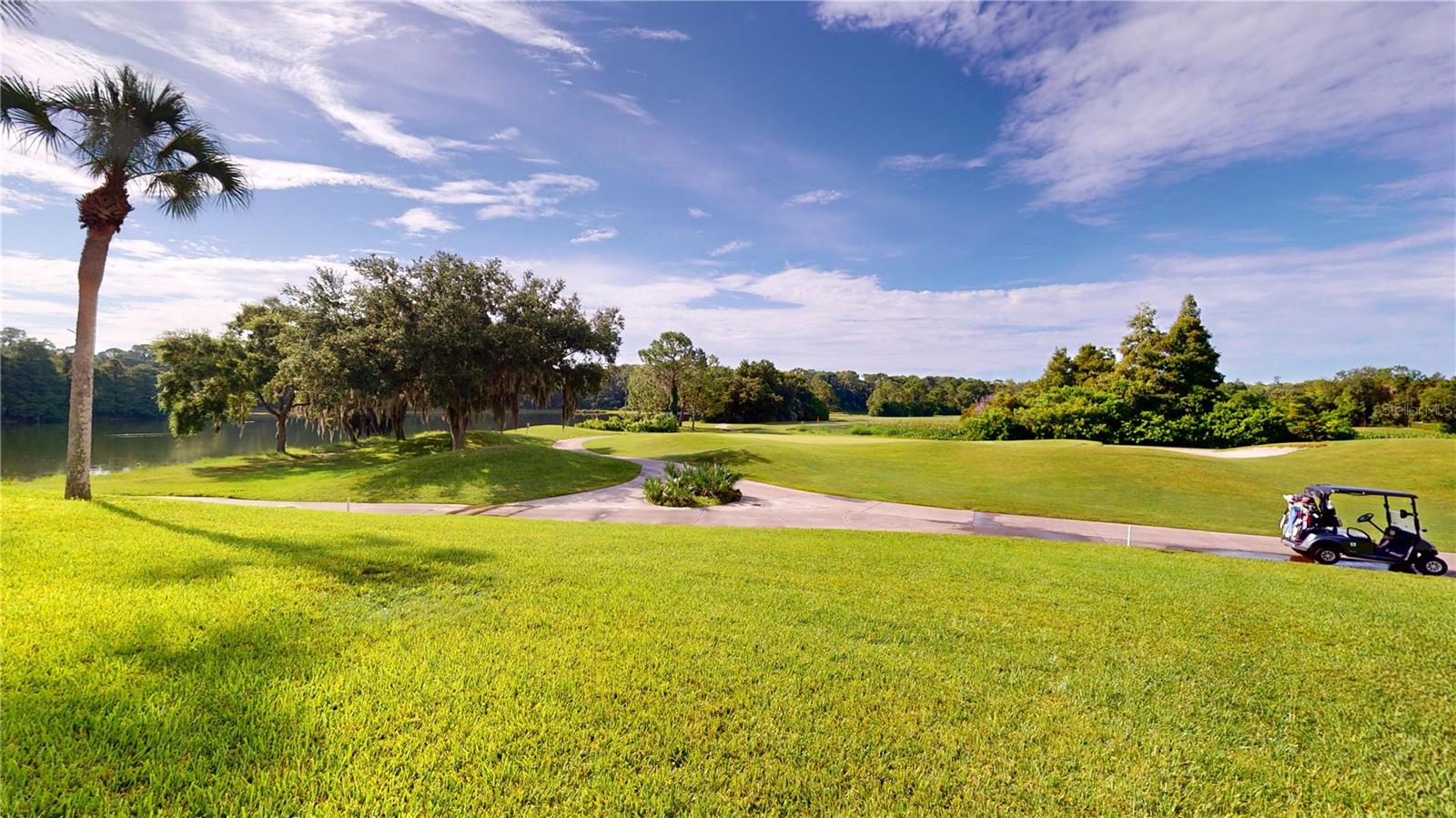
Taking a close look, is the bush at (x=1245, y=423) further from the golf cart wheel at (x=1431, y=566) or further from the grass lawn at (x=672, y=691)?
the grass lawn at (x=672, y=691)

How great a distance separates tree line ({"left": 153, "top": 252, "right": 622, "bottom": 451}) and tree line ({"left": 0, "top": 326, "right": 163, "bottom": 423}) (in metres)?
25.5

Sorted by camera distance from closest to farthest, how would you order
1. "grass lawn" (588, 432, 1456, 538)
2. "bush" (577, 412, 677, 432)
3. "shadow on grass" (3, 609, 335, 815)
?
"shadow on grass" (3, 609, 335, 815) → "grass lawn" (588, 432, 1456, 538) → "bush" (577, 412, 677, 432)

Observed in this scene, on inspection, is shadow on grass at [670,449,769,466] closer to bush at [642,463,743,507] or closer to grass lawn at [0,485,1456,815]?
bush at [642,463,743,507]

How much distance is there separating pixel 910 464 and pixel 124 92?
24384 millimetres

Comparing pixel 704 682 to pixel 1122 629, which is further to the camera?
pixel 1122 629

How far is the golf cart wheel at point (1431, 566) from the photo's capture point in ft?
31.8

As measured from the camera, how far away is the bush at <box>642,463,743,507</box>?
49.5 feet

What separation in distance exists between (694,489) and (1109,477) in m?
15.3

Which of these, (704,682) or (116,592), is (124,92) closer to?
(116,592)

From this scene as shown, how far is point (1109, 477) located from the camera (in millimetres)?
18734

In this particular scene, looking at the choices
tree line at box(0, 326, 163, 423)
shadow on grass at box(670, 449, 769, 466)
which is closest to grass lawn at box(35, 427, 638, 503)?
shadow on grass at box(670, 449, 769, 466)

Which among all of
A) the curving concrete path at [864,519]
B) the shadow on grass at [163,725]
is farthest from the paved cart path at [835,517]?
the shadow on grass at [163,725]

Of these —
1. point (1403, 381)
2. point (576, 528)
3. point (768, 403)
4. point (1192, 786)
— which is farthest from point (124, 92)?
point (1403, 381)

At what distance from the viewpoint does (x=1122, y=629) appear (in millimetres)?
4766
